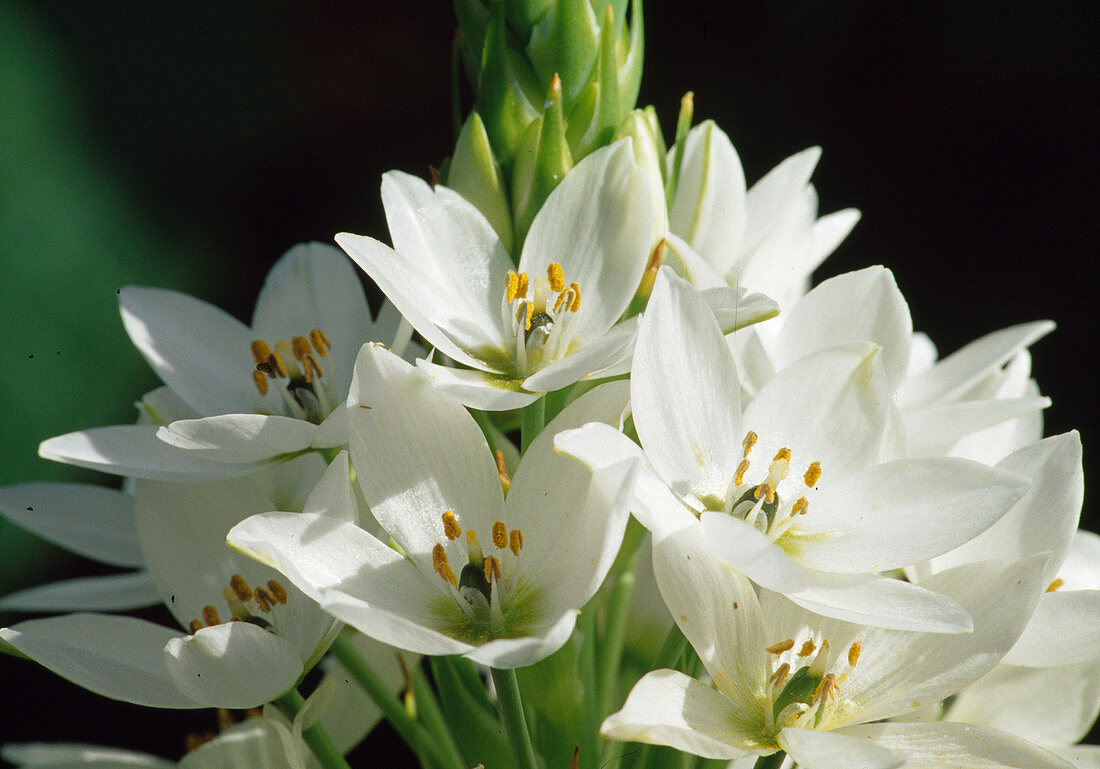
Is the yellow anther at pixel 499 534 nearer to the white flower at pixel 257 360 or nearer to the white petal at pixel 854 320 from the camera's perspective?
the white flower at pixel 257 360

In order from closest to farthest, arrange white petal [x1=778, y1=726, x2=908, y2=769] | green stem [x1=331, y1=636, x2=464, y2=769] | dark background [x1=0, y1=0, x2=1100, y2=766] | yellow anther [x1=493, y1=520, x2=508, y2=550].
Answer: white petal [x1=778, y1=726, x2=908, y2=769] → yellow anther [x1=493, y1=520, x2=508, y2=550] → green stem [x1=331, y1=636, x2=464, y2=769] → dark background [x1=0, y1=0, x2=1100, y2=766]

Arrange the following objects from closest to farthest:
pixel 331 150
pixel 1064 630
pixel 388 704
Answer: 1. pixel 1064 630
2. pixel 388 704
3. pixel 331 150

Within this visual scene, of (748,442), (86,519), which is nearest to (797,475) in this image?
(748,442)

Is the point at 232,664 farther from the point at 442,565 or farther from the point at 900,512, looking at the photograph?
the point at 900,512

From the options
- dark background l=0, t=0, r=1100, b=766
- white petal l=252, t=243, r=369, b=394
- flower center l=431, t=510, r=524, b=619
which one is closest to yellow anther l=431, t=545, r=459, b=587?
flower center l=431, t=510, r=524, b=619

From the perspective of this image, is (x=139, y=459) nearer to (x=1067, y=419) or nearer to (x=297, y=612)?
(x=297, y=612)

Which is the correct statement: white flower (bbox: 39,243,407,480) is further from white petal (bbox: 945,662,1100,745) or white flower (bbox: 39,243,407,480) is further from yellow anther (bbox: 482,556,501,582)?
white petal (bbox: 945,662,1100,745)

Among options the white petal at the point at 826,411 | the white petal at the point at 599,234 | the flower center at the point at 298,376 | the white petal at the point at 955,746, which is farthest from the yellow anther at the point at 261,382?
the white petal at the point at 955,746
